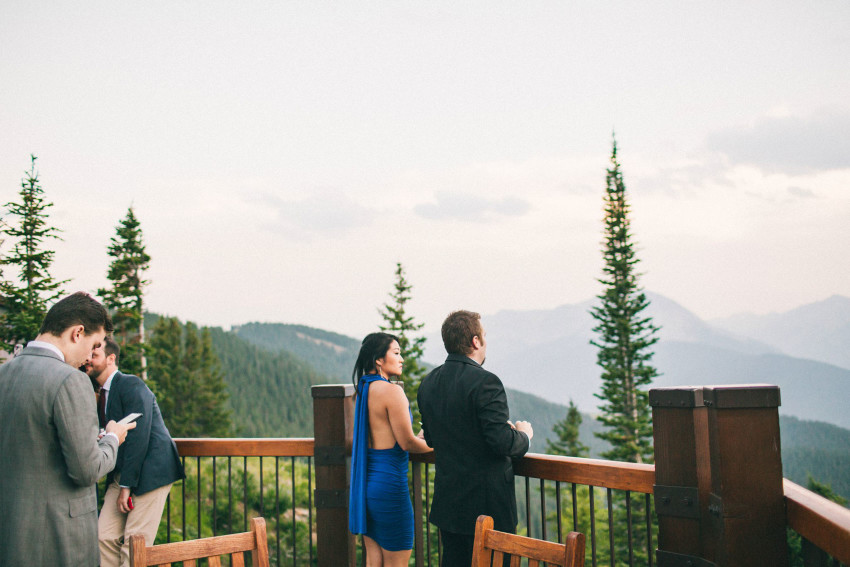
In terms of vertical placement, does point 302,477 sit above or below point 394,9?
below

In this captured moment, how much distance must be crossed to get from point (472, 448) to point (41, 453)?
5.93 ft

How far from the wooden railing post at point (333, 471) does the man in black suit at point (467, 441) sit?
0.77 meters

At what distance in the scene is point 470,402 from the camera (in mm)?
2779

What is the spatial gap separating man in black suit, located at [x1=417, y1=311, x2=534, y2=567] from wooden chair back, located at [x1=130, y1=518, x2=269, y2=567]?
107 cm

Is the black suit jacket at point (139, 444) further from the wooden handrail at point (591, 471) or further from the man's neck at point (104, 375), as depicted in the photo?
the wooden handrail at point (591, 471)

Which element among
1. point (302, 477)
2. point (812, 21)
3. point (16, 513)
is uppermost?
point (812, 21)

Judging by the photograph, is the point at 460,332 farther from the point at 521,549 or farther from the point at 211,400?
the point at 211,400

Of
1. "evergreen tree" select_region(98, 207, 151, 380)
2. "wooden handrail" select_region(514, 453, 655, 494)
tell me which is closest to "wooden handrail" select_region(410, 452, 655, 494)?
"wooden handrail" select_region(514, 453, 655, 494)

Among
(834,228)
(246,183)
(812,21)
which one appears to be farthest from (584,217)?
(812,21)

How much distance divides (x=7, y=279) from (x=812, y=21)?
2218 inches

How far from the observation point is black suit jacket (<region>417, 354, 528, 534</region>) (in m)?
2.72

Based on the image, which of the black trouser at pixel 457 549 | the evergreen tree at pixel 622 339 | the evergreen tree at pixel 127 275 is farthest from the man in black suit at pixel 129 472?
the evergreen tree at pixel 622 339

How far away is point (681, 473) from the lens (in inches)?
90.0

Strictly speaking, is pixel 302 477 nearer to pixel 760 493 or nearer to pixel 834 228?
pixel 760 493
